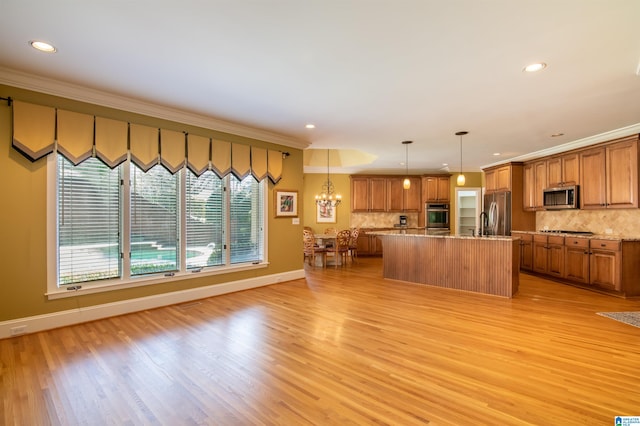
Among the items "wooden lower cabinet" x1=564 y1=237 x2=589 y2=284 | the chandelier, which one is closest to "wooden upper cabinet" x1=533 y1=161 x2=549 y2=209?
"wooden lower cabinet" x1=564 y1=237 x2=589 y2=284

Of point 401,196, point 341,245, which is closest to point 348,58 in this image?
point 341,245

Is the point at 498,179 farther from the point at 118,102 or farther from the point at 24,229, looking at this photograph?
the point at 24,229

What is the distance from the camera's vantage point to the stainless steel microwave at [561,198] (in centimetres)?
615

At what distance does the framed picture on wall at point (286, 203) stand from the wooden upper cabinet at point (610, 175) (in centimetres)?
573

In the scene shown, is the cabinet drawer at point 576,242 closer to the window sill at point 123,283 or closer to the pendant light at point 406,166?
the pendant light at point 406,166

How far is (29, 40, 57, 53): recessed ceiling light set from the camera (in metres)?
2.78

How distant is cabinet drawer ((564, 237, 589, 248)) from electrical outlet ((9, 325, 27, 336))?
28.0ft

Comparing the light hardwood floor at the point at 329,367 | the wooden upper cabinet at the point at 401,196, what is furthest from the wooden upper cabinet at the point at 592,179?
the wooden upper cabinet at the point at 401,196

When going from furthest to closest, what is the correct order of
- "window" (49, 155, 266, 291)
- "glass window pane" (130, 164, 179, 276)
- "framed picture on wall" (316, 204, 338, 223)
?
"framed picture on wall" (316, 204, 338, 223)
"glass window pane" (130, 164, 179, 276)
"window" (49, 155, 266, 291)

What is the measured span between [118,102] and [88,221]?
63.8 inches

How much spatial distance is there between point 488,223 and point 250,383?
7885 mm

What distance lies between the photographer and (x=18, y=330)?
3451 millimetres

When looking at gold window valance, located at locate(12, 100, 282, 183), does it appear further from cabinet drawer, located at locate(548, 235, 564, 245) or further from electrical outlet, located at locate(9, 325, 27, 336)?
cabinet drawer, located at locate(548, 235, 564, 245)

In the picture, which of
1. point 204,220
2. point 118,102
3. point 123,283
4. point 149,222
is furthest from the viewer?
point 204,220
